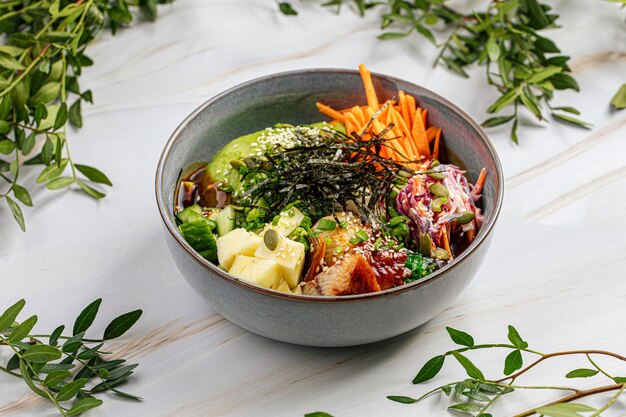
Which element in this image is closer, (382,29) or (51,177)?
(51,177)

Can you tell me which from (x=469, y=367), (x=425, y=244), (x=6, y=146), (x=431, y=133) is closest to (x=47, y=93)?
(x=6, y=146)

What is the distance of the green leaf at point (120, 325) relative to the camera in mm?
2070

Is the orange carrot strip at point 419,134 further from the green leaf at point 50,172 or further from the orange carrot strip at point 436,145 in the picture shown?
the green leaf at point 50,172

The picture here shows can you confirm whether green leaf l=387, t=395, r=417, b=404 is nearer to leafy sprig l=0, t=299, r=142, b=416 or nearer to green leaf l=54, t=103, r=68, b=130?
leafy sprig l=0, t=299, r=142, b=416

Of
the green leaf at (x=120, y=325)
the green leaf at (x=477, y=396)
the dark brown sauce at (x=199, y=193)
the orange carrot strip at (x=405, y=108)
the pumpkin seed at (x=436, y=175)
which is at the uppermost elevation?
the orange carrot strip at (x=405, y=108)

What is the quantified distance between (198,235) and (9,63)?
90 centimetres

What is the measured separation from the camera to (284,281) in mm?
1972

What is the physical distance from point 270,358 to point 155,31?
1.59 metres

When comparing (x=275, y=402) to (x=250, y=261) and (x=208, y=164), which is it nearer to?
(x=250, y=261)

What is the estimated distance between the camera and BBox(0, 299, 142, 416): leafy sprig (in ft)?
6.16

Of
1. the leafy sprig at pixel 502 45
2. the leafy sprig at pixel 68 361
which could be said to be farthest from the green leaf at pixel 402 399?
the leafy sprig at pixel 502 45

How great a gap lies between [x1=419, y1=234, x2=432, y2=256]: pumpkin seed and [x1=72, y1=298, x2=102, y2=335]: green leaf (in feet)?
2.67

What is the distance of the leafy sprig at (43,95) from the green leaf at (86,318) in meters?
0.46

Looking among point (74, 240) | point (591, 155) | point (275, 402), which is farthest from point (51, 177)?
point (591, 155)
